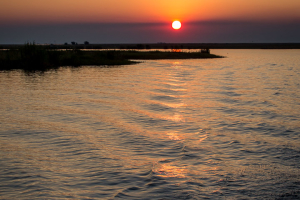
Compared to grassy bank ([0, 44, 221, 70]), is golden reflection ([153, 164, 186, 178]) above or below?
below

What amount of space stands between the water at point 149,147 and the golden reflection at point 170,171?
30 mm

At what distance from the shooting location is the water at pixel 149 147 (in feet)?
26.2

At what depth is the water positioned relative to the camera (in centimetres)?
800

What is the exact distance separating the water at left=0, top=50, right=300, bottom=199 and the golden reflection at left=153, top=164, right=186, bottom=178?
3 cm

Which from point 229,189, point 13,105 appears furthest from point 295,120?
point 13,105

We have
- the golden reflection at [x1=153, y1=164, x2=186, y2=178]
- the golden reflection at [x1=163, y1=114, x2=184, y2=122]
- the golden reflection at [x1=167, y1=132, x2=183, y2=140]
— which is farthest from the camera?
the golden reflection at [x1=163, y1=114, x2=184, y2=122]

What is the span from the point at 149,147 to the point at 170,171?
240 cm

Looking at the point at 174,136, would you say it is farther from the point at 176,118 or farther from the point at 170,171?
the point at 170,171

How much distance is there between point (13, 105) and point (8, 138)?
7.49 m

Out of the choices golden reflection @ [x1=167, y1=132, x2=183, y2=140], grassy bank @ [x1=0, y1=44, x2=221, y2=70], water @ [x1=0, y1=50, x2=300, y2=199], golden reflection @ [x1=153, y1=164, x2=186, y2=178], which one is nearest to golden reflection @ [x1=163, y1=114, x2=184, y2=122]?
water @ [x1=0, y1=50, x2=300, y2=199]

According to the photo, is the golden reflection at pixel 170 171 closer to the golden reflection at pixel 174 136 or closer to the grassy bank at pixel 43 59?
the golden reflection at pixel 174 136

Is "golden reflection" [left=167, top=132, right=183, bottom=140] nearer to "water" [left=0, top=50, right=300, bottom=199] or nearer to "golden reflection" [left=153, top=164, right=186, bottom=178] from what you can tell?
"water" [left=0, top=50, right=300, bottom=199]

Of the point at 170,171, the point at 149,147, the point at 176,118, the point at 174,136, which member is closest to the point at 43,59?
the point at 176,118

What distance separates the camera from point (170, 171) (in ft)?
29.8
